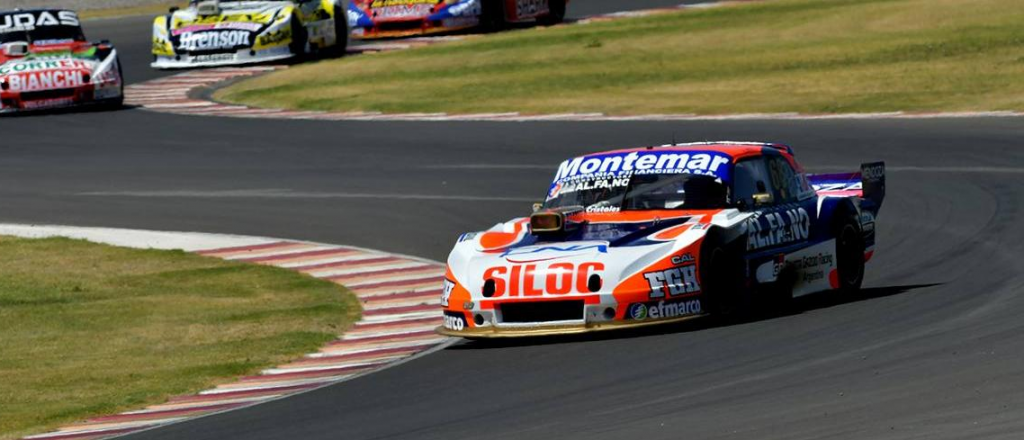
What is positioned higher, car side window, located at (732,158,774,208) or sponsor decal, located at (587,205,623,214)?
car side window, located at (732,158,774,208)

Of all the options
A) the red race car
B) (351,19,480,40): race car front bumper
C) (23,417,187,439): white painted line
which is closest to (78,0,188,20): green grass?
(351,19,480,40): race car front bumper

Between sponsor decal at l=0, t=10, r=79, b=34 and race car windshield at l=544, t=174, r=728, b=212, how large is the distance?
60.5 feet

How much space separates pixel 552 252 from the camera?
1169 centimetres

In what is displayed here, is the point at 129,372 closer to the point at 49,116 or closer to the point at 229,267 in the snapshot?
the point at 229,267

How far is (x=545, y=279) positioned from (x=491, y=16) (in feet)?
83.8

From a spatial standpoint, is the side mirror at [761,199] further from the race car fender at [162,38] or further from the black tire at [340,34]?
the black tire at [340,34]

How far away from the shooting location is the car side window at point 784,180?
1298 centimetres

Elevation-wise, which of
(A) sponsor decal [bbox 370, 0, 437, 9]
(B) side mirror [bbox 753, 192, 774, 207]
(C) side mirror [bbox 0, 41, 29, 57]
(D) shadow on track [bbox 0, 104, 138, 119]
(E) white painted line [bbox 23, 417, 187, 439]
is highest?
(B) side mirror [bbox 753, 192, 774, 207]

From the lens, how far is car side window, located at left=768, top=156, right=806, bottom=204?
Answer: 1298cm

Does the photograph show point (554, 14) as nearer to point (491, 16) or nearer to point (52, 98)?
point (491, 16)

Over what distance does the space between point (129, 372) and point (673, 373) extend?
366cm

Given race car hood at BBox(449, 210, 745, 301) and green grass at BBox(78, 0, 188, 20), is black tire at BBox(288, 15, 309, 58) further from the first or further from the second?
race car hood at BBox(449, 210, 745, 301)

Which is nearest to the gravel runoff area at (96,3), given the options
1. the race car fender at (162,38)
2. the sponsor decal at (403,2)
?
the sponsor decal at (403,2)

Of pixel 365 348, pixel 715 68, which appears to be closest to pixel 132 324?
pixel 365 348
